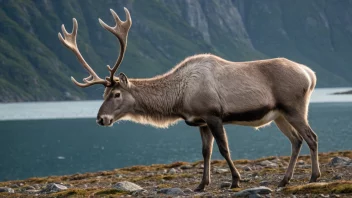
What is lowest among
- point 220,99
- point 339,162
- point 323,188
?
point 339,162

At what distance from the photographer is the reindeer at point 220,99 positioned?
15766 millimetres

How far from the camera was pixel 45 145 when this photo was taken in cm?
10212

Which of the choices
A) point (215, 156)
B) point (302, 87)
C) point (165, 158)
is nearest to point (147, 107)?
point (302, 87)

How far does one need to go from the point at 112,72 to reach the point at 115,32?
50.9 inches

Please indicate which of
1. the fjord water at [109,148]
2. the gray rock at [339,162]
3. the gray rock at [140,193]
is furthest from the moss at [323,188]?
the fjord water at [109,148]

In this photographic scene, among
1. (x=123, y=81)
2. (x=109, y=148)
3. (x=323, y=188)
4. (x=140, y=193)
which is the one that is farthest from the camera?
(x=109, y=148)

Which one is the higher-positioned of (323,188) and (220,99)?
(220,99)

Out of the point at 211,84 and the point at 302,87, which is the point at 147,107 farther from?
the point at 302,87

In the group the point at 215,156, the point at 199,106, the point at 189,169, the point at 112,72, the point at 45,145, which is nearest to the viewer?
the point at 199,106

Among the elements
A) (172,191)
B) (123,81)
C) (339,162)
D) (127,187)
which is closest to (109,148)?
(339,162)

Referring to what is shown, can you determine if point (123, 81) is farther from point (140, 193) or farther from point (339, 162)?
point (339, 162)

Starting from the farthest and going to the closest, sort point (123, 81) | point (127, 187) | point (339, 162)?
point (339, 162) → point (127, 187) → point (123, 81)

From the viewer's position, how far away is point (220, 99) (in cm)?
1576

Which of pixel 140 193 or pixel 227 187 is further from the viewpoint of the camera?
A: pixel 227 187
